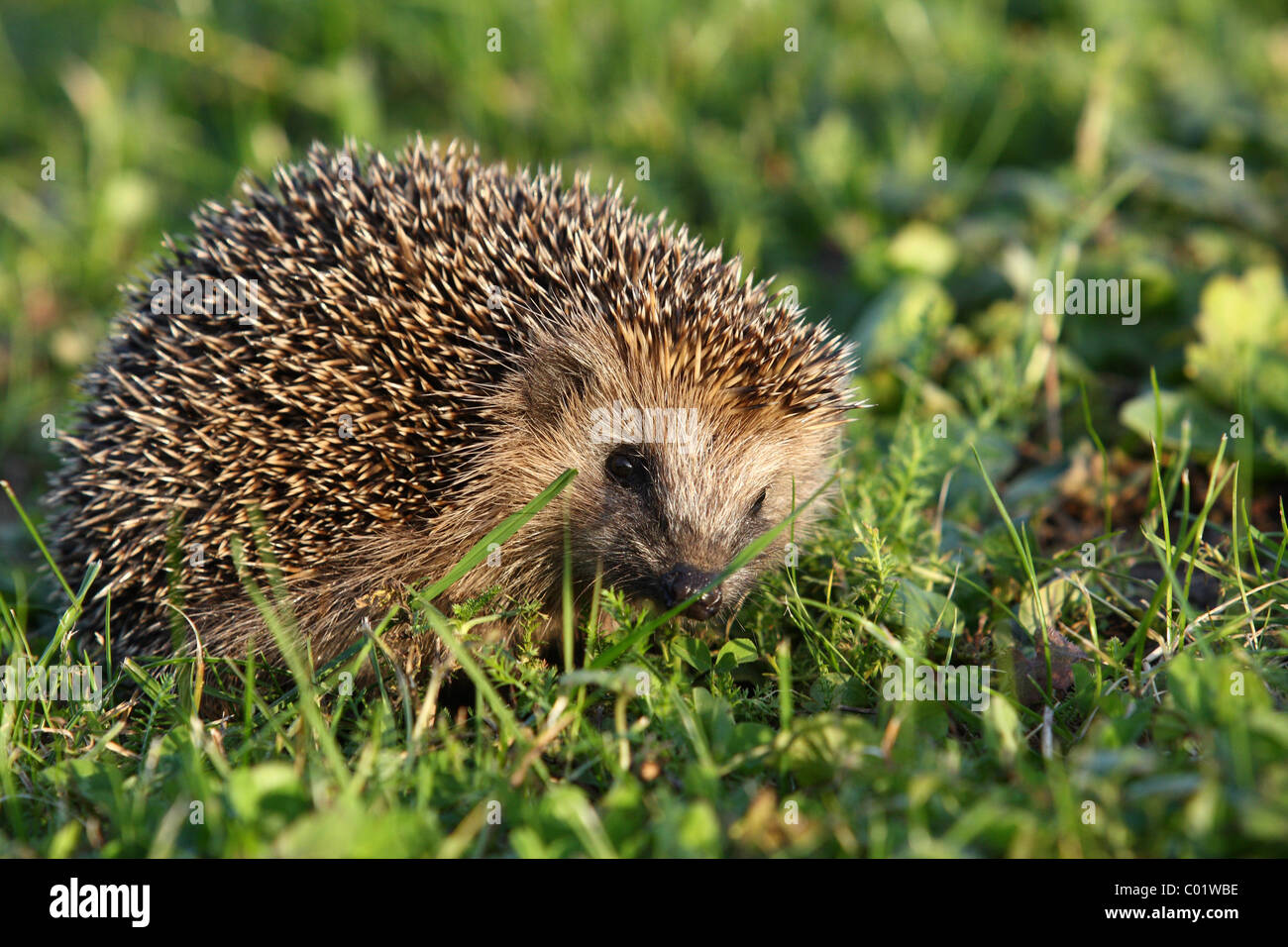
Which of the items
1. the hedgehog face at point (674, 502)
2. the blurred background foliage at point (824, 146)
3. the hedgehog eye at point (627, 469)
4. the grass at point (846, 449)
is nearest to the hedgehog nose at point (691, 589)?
the hedgehog face at point (674, 502)

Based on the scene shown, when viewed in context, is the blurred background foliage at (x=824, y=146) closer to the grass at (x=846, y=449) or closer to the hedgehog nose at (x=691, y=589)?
the grass at (x=846, y=449)

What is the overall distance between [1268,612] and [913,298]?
8.17 feet

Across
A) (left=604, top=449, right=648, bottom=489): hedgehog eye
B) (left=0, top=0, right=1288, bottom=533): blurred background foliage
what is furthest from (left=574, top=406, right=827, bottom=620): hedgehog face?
(left=0, top=0, right=1288, bottom=533): blurred background foliage

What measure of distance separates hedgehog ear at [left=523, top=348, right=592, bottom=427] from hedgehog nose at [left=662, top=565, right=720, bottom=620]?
2.50ft

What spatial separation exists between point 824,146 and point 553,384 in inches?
131

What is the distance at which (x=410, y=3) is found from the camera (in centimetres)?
781

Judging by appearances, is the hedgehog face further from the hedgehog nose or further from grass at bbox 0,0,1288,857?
grass at bbox 0,0,1288,857

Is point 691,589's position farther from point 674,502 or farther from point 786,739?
point 786,739

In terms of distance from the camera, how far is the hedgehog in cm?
377

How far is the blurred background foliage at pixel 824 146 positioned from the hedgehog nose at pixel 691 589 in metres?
1.51

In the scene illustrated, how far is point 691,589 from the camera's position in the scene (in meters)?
3.55

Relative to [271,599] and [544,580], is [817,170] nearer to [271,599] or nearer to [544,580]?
[544,580]

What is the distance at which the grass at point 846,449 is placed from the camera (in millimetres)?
2643

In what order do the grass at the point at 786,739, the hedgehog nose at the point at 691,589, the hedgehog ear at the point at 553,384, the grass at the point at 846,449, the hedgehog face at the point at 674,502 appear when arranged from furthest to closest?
the hedgehog ear at the point at 553,384 < the hedgehog face at the point at 674,502 < the hedgehog nose at the point at 691,589 < the grass at the point at 846,449 < the grass at the point at 786,739
